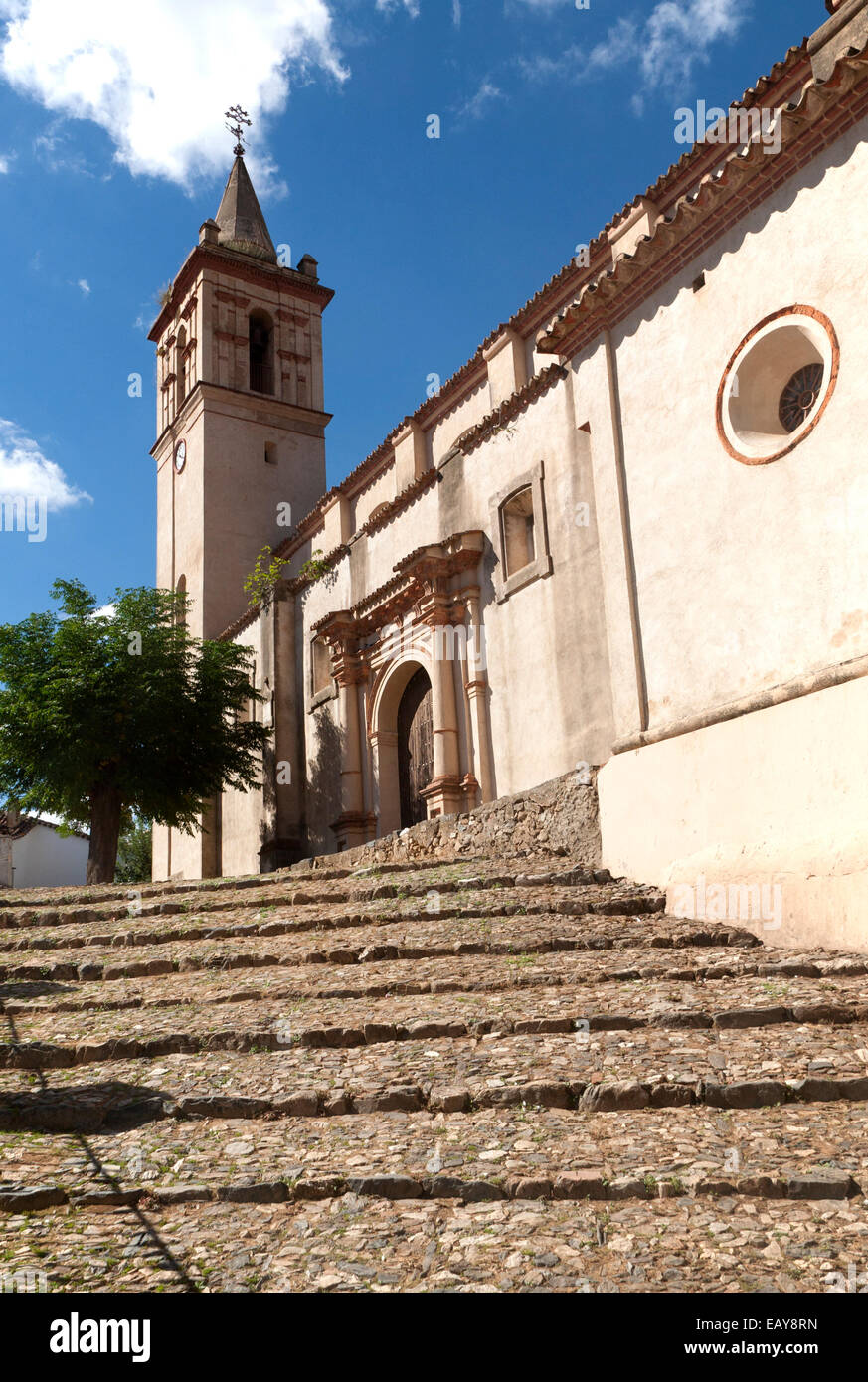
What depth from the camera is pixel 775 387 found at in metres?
9.64

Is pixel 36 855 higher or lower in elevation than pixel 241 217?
lower

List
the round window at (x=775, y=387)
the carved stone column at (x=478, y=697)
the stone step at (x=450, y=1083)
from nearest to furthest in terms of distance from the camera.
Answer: the stone step at (x=450, y=1083)
the round window at (x=775, y=387)
the carved stone column at (x=478, y=697)

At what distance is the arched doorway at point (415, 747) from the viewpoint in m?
16.5

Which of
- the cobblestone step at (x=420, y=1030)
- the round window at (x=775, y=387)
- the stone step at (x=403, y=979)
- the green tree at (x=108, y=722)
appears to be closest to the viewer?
the cobblestone step at (x=420, y=1030)

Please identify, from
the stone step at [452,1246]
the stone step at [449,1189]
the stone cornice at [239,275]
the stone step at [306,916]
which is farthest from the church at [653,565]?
the stone cornice at [239,275]

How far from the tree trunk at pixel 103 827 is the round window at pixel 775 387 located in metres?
12.3

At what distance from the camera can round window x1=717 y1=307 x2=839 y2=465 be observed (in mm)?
8922

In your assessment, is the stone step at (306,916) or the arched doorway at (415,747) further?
the arched doorway at (415,747)

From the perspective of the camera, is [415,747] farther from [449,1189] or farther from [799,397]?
[449,1189]

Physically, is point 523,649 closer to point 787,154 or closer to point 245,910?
point 245,910

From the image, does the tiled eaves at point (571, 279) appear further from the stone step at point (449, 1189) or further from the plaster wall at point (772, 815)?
the stone step at point (449, 1189)

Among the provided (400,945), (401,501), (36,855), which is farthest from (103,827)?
(36,855)

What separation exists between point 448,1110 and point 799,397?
21.9 ft

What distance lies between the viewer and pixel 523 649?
13.7 metres
